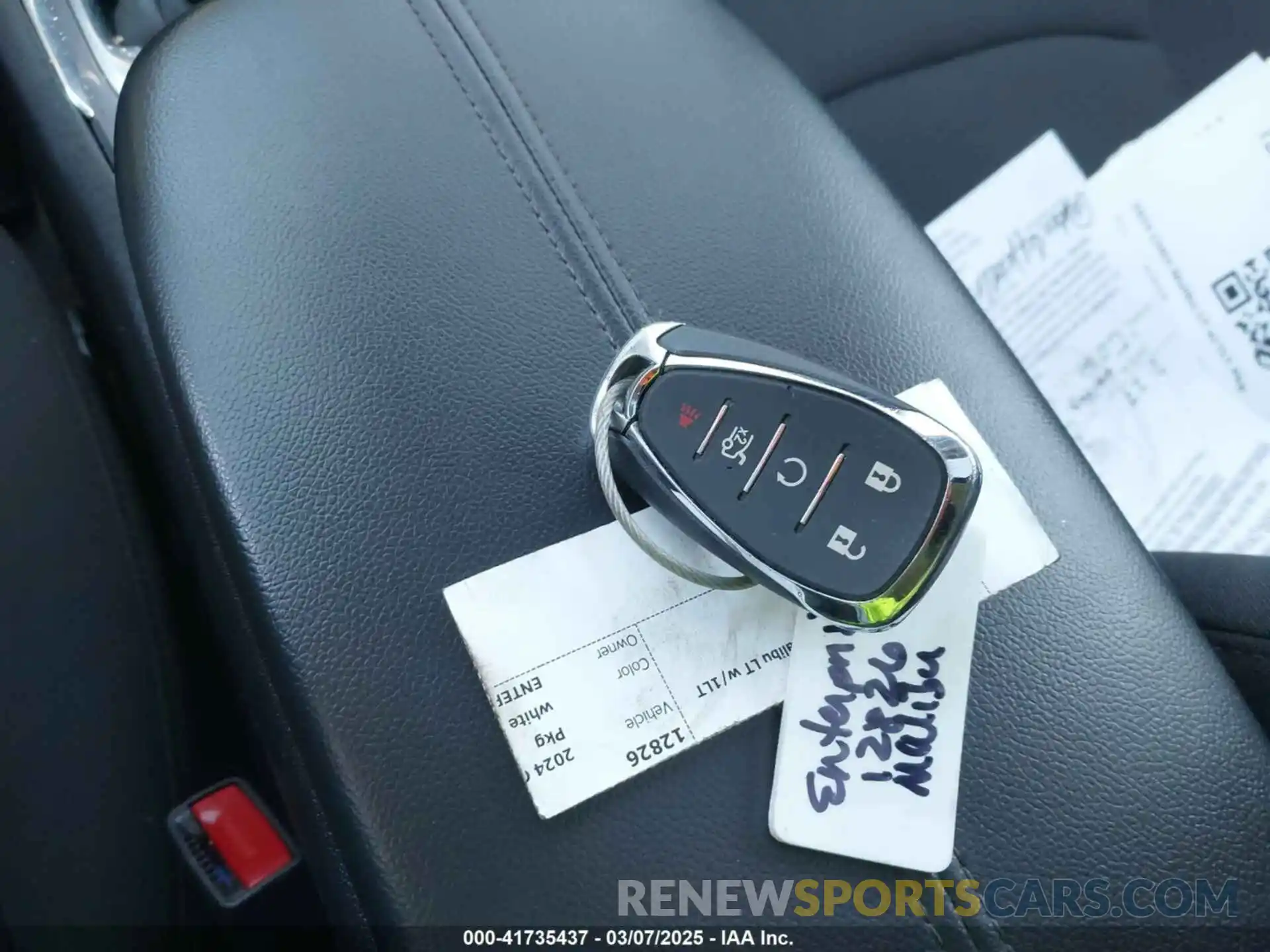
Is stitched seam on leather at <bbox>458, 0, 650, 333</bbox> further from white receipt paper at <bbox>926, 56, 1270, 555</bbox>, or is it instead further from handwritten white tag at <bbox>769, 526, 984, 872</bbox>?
white receipt paper at <bbox>926, 56, 1270, 555</bbox>

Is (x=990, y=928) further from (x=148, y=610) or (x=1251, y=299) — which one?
(x=1251, y=299)

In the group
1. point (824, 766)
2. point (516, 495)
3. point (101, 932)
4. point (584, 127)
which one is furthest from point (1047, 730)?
point (101, 932)

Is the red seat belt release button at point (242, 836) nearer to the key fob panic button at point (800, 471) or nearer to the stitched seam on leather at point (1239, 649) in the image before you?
the key fob panic button at point (800, 471)

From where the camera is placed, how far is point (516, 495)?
46 centimetres

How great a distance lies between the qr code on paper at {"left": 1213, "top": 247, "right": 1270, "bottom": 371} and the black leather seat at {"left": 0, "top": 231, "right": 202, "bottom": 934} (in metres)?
0.83

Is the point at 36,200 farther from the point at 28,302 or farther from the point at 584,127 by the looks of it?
the point at 584,127

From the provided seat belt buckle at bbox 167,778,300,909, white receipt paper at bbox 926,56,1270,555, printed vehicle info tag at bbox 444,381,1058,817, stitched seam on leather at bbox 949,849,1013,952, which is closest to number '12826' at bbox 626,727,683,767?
printed vehicle info tag at bbox 444,381,1058,817

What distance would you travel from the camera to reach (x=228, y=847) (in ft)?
1.78

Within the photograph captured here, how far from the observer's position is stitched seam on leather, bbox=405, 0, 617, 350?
1.65 feet

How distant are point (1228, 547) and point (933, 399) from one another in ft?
1.25

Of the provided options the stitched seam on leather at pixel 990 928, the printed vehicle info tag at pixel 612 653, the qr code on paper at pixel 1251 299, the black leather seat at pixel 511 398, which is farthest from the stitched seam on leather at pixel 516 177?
the qr code on paper at pixel 1251 299

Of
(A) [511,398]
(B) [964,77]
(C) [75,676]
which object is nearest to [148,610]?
(C) [75,676]

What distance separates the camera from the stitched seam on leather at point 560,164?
51 cm

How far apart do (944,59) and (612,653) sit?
68cm
